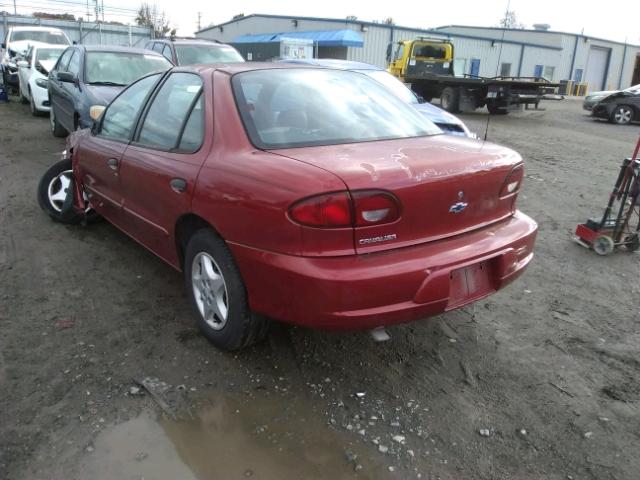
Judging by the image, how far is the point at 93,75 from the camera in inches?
316

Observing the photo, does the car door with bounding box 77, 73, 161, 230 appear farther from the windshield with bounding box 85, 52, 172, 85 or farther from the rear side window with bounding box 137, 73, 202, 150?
the windshield with bounding box 85, 52, 172, 85

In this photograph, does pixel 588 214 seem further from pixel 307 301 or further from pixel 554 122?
pixel 554 122

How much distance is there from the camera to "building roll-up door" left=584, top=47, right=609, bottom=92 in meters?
41.7

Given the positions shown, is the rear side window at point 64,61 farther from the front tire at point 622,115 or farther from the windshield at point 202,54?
the front tire at point 622,115

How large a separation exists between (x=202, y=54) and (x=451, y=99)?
913 centimetres

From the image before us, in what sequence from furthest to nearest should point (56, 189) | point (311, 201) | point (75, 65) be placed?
1. point (75, 65)
2. point (56, 189)
3. point (311, 201)

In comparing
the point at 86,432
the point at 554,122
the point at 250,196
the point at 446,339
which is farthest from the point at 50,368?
the point at 554,122

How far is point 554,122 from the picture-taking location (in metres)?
16.7

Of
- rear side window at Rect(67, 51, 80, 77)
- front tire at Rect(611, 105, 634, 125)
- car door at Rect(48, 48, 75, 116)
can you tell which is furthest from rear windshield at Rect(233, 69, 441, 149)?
front tire at Rect(611, 105, 634, 125)

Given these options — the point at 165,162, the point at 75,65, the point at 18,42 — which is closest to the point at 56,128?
the point at 75,65

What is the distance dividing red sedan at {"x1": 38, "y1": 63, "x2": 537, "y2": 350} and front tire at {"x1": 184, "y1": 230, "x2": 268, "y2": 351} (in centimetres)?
1

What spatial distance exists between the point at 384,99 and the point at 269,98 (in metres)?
0.87

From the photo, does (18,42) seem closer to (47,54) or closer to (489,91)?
(47,54)

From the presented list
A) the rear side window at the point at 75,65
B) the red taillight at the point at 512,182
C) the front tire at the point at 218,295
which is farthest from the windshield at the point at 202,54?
the red taillight at the point at 512,182
